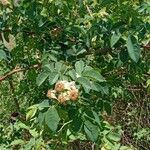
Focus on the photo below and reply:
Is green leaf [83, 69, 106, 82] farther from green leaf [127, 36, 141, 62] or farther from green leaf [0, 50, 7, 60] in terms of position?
green leaf [0, 50, 7, 60]

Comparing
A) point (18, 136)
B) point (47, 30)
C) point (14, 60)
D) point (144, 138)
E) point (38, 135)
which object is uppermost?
point (47, 30)

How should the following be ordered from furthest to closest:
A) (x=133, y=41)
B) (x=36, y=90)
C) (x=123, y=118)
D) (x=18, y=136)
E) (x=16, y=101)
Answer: (x=123, y=118) < (x=16, y=101) < (x=18, y=136) < (x=36, y=90) < (x=133, y=41)

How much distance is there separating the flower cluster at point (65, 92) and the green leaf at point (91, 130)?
11 centimetres

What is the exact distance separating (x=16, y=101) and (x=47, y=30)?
49.0 inches

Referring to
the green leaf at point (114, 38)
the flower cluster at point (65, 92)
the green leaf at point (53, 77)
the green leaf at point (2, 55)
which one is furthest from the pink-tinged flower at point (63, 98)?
the green leaf at point (2, 55)

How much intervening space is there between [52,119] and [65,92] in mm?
124

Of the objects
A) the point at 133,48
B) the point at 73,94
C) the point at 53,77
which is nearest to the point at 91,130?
the point at 73,94

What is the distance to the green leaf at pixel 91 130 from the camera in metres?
1.71

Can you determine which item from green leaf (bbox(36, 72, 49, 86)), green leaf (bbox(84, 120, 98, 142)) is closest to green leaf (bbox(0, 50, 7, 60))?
green leaf (bbox(36, 72, 49, 86))

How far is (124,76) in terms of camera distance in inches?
109

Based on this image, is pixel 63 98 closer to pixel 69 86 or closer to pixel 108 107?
pixel 69 86

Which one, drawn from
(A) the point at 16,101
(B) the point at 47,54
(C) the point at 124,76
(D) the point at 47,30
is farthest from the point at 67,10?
(A) the point at 16,101

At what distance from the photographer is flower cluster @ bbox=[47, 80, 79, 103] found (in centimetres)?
169

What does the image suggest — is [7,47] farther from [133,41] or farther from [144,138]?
[144,138]
